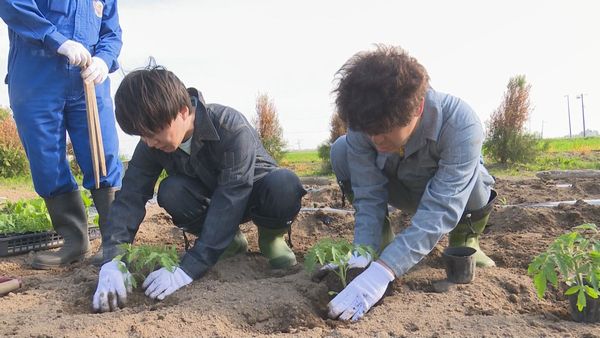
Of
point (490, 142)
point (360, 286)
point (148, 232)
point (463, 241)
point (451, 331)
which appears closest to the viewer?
point (451, 331)

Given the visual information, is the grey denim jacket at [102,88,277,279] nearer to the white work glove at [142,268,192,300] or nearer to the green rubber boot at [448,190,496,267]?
the white work glove at [142,268,192,300]

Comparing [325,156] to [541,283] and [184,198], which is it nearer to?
[184,198]

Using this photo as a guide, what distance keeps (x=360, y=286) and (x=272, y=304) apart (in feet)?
1.34

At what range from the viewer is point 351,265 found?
256 cm

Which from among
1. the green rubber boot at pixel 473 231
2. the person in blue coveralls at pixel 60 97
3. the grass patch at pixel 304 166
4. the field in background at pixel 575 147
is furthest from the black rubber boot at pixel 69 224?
the field in background at pixel 575 147

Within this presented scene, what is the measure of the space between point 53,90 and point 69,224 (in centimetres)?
90

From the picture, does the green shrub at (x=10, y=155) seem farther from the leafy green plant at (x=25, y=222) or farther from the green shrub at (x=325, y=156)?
the leafy green plant at (x=25, y=222)

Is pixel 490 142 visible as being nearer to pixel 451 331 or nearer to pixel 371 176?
pixel 371 176

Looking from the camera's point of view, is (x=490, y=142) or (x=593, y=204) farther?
(x=490, y=142)

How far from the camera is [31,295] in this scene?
2.72m

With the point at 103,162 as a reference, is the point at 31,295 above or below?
below

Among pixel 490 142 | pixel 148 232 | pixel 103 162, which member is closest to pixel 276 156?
pixel 490 142

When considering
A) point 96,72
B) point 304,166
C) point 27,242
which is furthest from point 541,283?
point 304,166

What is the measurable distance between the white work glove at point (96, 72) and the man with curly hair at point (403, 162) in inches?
64.1
